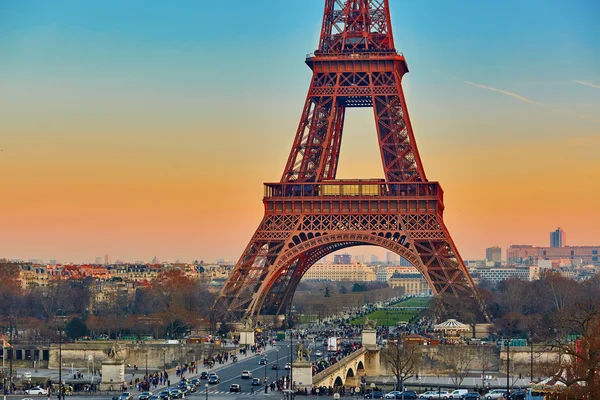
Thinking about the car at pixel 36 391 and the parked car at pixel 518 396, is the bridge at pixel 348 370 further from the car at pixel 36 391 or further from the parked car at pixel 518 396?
the car at pixel 36 391

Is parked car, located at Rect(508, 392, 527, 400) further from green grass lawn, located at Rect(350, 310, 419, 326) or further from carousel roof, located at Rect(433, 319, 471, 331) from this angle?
green grass lawn, located at Rect(350, 310, 419, 326)

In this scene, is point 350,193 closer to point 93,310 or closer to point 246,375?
point 246,375

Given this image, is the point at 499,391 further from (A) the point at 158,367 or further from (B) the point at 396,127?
(B) the point at 396,127

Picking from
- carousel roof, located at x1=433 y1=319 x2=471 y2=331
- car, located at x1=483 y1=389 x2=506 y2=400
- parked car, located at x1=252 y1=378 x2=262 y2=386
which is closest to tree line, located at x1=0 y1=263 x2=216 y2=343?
carousel roof, located at x1=433 y1=319 x2=471 y2=331

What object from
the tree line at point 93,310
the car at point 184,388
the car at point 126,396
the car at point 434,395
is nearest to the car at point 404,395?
the car at point 434,395

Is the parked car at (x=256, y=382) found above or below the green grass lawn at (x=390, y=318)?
below

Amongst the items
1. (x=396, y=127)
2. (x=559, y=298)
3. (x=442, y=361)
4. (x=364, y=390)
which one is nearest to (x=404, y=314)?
(x=559, y=298)
